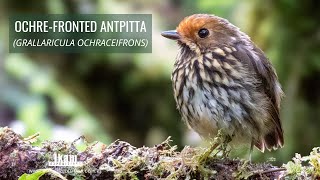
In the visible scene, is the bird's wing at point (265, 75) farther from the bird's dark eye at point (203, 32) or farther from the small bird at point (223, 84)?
the bird's dark eye at point (203, 32)

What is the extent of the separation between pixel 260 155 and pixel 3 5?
68.1 inches

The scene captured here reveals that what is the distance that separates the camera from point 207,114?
2594 millimetres

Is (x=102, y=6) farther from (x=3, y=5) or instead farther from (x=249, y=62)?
(x=249, y=62)

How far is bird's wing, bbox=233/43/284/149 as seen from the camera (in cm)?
274

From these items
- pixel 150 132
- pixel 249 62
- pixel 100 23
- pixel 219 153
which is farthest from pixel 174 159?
pixel 150 132

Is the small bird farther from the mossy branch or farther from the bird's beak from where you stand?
the mossy branch

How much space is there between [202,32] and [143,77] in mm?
2482

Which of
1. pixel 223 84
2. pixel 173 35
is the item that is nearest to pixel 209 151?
pixel 223 84

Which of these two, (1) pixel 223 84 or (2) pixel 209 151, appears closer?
(2) pixel 209 151

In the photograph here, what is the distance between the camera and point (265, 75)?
2783 millimetres

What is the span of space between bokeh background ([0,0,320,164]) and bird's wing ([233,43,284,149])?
135cm

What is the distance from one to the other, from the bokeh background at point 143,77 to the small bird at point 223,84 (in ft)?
4.69

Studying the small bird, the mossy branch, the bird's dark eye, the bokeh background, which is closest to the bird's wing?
the small bird

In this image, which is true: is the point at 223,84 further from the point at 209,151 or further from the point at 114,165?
the point at 114,165
